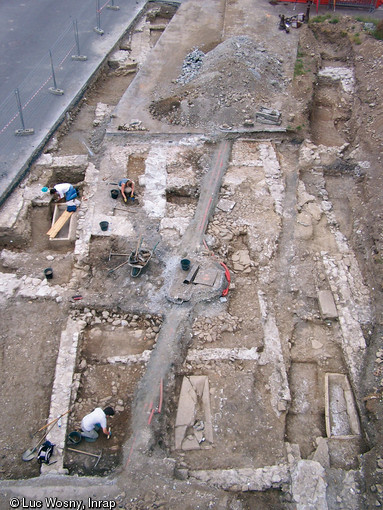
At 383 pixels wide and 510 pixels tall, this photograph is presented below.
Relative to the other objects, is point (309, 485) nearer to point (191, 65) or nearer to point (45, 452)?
point (45, 452)

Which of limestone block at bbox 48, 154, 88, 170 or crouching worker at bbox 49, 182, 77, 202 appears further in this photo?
limestone block at bbox 48, 154, 88, 170

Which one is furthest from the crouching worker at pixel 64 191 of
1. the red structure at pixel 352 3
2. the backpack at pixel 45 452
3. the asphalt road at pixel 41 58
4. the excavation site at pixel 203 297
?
the red structure at pixel 352 3

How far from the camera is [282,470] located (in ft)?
22.3

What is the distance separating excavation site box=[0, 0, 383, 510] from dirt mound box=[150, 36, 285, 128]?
7 centimetres

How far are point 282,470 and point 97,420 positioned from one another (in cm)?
305

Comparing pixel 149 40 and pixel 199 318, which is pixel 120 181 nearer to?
pixel 199 318

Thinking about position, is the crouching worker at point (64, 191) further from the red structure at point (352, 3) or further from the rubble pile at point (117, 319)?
the red structure at point (352, 3)

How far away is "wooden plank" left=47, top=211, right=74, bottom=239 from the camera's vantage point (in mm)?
10508

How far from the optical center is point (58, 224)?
1070 centimetres

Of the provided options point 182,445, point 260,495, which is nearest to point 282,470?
point 260,495

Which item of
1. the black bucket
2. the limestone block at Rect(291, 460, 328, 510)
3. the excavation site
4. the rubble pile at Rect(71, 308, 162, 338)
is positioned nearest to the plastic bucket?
the excavation site

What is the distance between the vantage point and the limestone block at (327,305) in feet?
29.2

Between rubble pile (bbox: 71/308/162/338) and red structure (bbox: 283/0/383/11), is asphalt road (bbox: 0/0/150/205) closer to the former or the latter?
rubble pile (bbox: 71/308/162/338)

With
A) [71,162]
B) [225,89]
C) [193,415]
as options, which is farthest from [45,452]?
[225,89]
